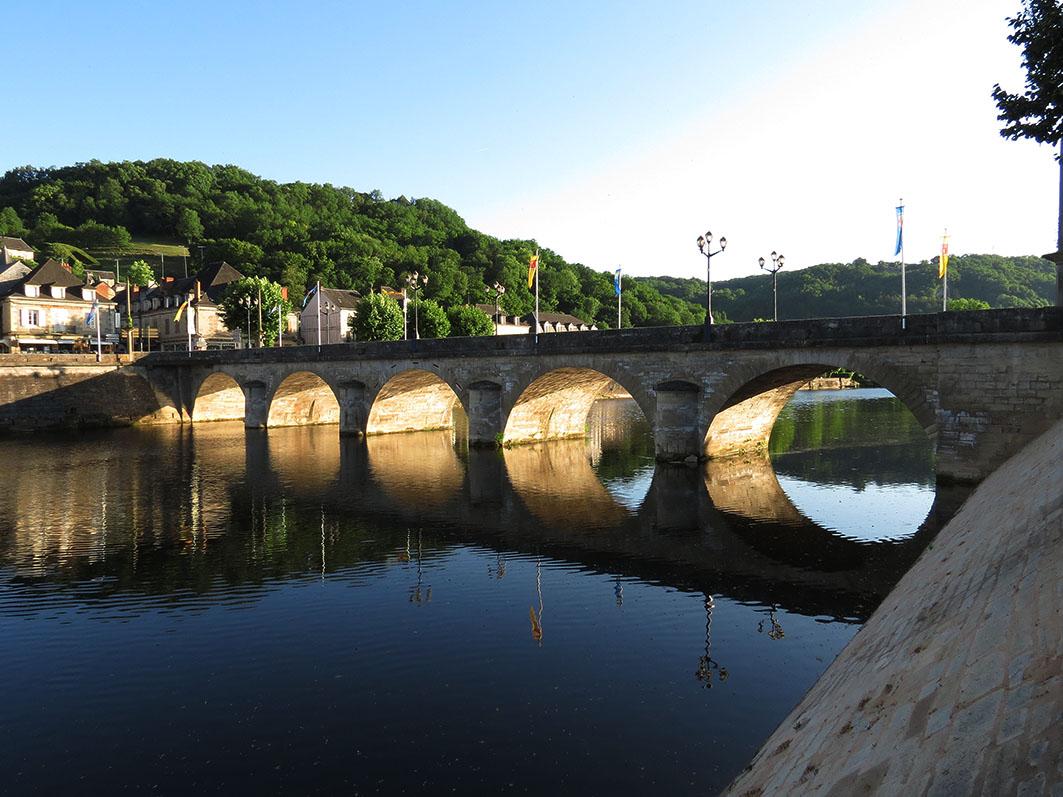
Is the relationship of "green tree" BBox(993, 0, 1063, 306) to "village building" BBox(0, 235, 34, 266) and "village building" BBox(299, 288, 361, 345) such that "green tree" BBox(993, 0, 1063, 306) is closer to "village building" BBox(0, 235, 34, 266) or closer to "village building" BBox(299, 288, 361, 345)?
"village building" BBox(299, 288, 361, 345)

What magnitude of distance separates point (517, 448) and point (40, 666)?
26.2 metres

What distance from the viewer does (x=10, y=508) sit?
2319 centimetres

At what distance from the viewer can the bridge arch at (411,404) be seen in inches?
1666

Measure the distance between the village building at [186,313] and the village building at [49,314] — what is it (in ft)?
18.7

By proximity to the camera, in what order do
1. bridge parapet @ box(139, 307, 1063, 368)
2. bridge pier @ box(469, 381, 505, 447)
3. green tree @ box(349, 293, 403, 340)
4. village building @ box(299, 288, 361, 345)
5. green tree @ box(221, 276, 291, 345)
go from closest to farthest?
bridge parapet @ box(139, 307, 1063, 368), bridge pier @ box(469, 381, 505, 447), green tree @ box(221, 276, 291, 345), green tree @ box(349, 293, 403, 340), village building @ box(299, 288, 361, 345)

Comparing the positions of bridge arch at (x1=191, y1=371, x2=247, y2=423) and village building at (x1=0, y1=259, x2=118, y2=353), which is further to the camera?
village building at (x1=0, y1=259, x2=118, y2=353)

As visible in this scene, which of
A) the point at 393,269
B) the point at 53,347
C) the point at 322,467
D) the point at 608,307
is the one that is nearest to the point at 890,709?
the point at 322,467

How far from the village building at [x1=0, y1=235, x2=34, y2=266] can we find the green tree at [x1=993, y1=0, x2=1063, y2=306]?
105m

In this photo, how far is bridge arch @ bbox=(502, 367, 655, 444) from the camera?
114 feet

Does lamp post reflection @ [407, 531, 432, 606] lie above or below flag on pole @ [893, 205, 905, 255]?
below

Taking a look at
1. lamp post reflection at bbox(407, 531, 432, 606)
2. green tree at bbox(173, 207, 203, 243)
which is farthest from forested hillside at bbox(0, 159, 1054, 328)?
lamp post reflection at bbox(407, 531, 432, 606)

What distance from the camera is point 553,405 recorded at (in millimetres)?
37844

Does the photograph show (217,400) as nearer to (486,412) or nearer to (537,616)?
(486,412)

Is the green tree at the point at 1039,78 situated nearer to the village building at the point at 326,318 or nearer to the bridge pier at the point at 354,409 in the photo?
the bridge pier at the point at 354,409
